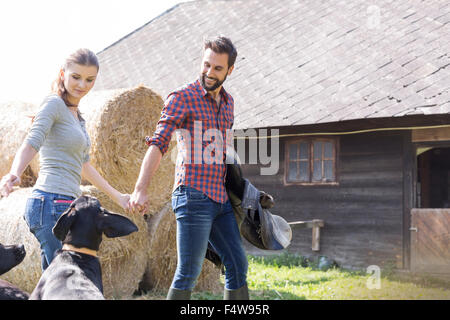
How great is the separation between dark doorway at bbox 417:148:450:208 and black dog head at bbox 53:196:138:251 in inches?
436

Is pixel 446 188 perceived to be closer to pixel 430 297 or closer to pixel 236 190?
pixel 430 297

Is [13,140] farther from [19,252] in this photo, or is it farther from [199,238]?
[199,238]

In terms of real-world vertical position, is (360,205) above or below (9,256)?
above

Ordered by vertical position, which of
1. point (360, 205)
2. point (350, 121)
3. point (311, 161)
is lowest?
point (360, 205)

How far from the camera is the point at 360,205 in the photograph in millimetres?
9008

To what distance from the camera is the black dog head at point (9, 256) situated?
3.52 metres

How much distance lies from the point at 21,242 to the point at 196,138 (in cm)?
268

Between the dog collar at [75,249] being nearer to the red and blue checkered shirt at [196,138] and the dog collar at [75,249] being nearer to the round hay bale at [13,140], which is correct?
the red and blue checkered shirt at [196,138]

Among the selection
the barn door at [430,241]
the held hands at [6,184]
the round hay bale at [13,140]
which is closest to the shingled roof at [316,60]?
the barn door at [430,241]

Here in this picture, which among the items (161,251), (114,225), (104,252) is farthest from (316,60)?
(114,225)

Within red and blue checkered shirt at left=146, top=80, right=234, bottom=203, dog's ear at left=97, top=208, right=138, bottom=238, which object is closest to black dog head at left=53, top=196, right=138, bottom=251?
dog's ear at left=97, top=208, right=138, bottom=238

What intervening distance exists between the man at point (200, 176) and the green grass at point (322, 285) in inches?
113

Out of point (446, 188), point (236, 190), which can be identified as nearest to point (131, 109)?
point (236, 190)

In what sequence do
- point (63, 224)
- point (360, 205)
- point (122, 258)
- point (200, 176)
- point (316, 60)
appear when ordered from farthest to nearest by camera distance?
point (316, 60), point (360, 205), point (122, 258), point (200, 176), point (63, 224)
